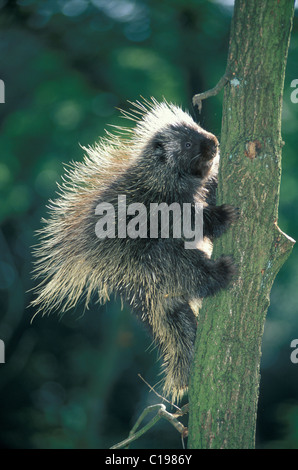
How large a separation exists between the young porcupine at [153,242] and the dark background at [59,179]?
3431 mm

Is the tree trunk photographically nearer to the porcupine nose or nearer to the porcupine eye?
the porcupine nose

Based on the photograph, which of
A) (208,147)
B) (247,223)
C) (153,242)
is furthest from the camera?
(208,147)

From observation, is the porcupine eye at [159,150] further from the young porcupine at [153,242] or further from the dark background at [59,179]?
the dark background at [59,179]

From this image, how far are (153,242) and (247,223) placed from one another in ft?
2.42

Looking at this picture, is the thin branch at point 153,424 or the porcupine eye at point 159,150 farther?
the porcupine eye at point 159,150

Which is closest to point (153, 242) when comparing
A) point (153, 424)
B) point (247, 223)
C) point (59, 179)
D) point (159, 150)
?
point (159, 150)

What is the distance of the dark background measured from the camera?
6.94m

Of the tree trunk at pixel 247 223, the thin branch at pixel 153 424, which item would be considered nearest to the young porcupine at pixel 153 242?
the tree trunk at pixel 247 223

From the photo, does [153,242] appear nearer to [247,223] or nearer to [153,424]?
[247,223]

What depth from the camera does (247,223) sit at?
265 cm

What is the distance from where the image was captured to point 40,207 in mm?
7328

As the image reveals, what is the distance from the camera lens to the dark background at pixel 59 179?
6.94 meters

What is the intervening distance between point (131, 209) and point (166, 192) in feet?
0.86

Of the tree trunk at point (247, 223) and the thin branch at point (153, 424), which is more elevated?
the tree trunk at point (247, 223)
